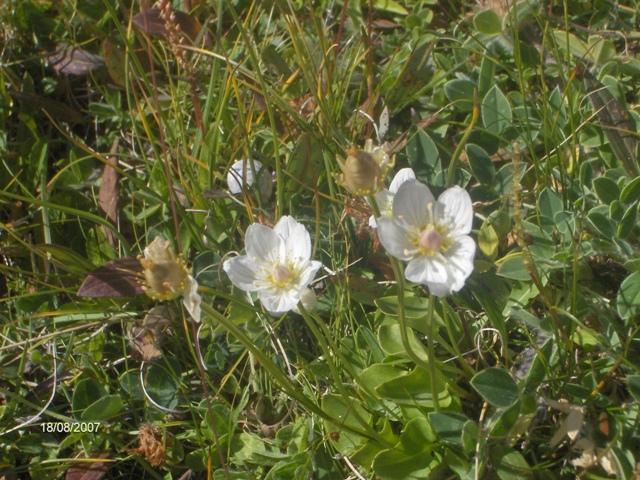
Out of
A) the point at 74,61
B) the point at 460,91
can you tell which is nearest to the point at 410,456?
the point at 460,91

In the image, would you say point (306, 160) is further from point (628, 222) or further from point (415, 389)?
point (628, 222)

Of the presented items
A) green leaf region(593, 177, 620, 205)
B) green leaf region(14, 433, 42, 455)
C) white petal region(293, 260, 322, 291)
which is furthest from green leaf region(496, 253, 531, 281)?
green leaf region(14, 433, 42, 455)

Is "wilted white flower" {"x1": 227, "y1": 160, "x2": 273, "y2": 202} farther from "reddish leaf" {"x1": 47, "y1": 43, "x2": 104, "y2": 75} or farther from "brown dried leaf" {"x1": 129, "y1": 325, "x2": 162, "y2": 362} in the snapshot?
"reddish leaf" {"x1": 47, "y1": 43, "x2": 104, "y2": 75}

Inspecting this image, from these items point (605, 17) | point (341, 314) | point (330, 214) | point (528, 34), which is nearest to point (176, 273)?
point (341, 314)

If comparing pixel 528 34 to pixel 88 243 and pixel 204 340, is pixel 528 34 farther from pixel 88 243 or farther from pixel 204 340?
pixel 88 243
